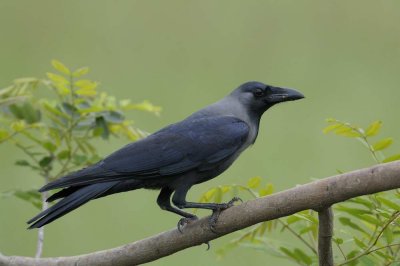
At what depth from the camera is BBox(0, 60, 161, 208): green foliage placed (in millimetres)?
2947

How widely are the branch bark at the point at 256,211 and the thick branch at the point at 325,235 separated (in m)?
0.04

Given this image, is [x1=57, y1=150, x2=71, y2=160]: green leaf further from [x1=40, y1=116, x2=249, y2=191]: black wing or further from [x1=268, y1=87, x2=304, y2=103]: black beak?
[x1=268, y1=87, x2=304, y2=103]: black beak

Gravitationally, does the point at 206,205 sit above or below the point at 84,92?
below

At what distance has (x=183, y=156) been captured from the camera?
2.96 meters

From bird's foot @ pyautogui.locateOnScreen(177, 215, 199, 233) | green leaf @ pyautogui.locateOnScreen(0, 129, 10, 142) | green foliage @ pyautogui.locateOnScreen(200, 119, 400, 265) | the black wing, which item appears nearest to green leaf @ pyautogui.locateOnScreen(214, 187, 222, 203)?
green foliage @ pyautogui.locateOnScreen(200, 119, 400, 265)

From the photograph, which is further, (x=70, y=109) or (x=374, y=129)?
(x=70, y=109)

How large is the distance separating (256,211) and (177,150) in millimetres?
778

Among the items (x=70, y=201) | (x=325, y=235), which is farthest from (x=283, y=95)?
(x=325, y=235)

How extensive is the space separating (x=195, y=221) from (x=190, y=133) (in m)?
0.46

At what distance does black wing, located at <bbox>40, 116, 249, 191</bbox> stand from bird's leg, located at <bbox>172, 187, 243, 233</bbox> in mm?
78

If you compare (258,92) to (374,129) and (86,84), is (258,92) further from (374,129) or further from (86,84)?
(374,129)

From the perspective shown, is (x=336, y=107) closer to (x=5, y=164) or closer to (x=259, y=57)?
(x=259, y=57)

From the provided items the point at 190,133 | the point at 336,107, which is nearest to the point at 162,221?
the point at 336,107

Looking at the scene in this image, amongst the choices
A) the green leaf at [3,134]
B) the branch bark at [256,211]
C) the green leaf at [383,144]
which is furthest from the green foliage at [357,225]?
the green leaf at [3,134]
